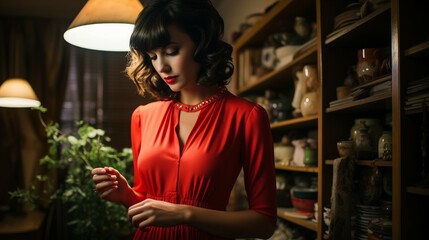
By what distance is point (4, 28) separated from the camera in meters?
4.16

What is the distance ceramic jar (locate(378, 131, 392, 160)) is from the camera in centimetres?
135

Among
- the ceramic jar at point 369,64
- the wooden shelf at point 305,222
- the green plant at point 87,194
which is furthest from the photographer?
the green plant at point 87,194

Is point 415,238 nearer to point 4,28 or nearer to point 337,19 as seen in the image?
point 337,19

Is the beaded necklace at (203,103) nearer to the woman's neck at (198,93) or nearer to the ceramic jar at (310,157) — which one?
the woman's neck at (198,93)

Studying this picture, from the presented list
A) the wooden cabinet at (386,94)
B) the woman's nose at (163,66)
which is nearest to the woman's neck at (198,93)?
the woman's nose at (163,66)

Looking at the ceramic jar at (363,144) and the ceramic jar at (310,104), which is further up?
the ceramic jar at (310,104)

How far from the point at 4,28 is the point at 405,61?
4.06 metres

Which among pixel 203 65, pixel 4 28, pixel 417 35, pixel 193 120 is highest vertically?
pixel 4 28

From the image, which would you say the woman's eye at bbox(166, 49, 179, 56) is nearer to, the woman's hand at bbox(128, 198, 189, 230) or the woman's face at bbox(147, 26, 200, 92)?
the woman's face at bbox(147, 26, 200, 92)

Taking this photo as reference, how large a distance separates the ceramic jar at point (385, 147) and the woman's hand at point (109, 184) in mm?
821

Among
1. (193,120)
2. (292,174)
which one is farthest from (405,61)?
(292,174)

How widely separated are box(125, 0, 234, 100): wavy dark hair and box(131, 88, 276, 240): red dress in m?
0.10

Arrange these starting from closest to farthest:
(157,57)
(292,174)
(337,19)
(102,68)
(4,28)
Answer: (157,57), (337,19), (292,174), (4,28), (102,68)

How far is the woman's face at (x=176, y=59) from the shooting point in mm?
1067
